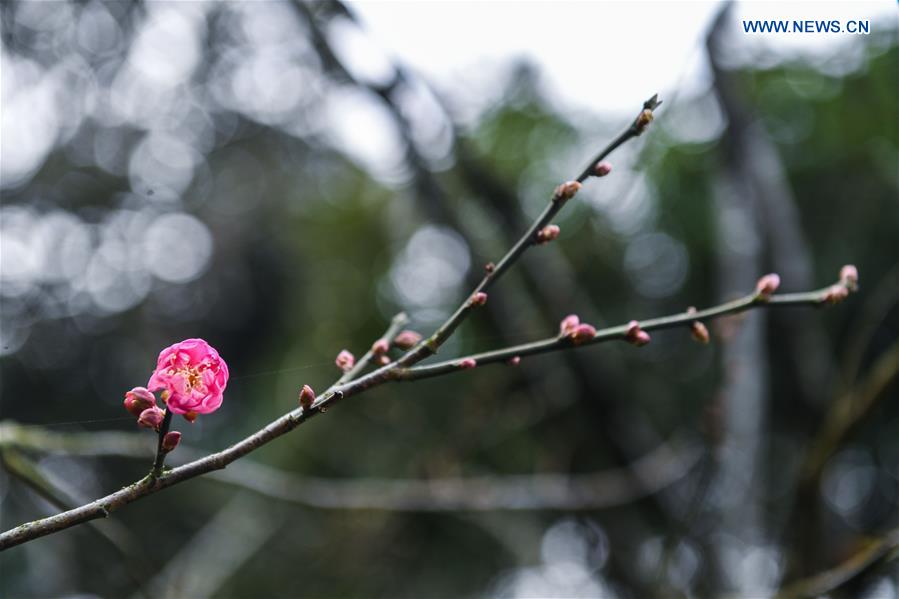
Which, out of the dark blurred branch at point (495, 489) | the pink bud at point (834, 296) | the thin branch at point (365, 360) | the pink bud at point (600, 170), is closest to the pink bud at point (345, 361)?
the thin branch at point (365, 360)

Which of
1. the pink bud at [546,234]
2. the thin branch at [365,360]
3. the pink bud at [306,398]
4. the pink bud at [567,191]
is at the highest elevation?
the pink bud at [567,191]

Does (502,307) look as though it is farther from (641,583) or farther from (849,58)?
(849,58)

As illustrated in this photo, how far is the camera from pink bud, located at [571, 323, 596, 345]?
23.8 inches

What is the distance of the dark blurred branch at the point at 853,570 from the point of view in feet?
4.01

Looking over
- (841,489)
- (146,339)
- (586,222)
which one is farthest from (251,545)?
(841,489)

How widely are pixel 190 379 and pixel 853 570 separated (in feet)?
3.90

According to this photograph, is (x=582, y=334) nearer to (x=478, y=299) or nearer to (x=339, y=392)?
(x=478, y=299)

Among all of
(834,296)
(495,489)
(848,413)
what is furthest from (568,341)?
(495,489)

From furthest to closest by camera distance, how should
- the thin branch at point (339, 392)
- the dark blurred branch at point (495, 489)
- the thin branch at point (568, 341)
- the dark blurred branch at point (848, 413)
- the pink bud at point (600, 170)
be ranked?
1. the dark blurred branch at point (495, 489)
2. the dark blurred branch at point (848, 413)
3. the pink bud at point (600, 170)
4. the thin branch at point (568, 341)
5. the thin branch at point (339, 392)

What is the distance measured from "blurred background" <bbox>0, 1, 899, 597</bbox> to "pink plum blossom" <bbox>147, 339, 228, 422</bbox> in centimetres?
51

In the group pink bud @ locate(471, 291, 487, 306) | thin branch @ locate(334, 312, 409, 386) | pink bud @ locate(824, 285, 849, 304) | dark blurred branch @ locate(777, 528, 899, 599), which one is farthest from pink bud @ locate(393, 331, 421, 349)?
dark blurred branch @ locate(777, 528, 899, 599)

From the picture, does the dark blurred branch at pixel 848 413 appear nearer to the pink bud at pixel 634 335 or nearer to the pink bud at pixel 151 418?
the pink bud at pixel 634 335

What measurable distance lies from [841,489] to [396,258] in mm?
2005

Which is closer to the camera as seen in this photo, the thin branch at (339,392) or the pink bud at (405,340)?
the thin branch at (339,392)
